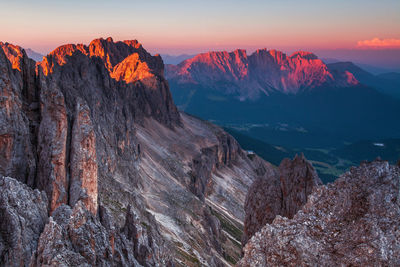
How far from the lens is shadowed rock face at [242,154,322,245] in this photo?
3744cm

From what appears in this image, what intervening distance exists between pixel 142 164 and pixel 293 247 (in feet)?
268

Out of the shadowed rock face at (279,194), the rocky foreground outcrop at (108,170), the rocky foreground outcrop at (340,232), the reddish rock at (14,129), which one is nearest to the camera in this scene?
the rocky foreground outcrop at (340,232)

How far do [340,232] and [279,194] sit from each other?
85.3 ft

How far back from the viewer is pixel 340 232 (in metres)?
13.1

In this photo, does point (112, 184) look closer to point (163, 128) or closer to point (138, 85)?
point (163, 128)

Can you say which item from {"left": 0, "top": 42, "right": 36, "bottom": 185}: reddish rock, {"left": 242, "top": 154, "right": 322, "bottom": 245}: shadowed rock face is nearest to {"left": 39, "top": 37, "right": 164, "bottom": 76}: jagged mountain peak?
{"left": 0, "top": 42, "right": 36, "bottom": 185}: reddish rock

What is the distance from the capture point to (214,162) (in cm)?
14788

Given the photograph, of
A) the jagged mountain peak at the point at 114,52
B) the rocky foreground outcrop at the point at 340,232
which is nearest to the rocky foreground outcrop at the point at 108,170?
the rocky foreground outcrop at the point at 340,232

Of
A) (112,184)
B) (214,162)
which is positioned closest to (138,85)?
(214,162)

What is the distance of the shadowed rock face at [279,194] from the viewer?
37.4 m

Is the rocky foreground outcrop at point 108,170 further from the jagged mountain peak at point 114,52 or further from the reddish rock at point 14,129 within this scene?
the jagged mountain peak at point 114,52

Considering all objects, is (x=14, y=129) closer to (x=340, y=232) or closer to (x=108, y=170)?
(x=108, y=170)

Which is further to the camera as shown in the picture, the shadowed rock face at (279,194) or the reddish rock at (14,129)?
the shadowed rock face at (279,194)

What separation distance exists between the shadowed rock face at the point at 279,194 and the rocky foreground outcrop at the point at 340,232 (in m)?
22.9
